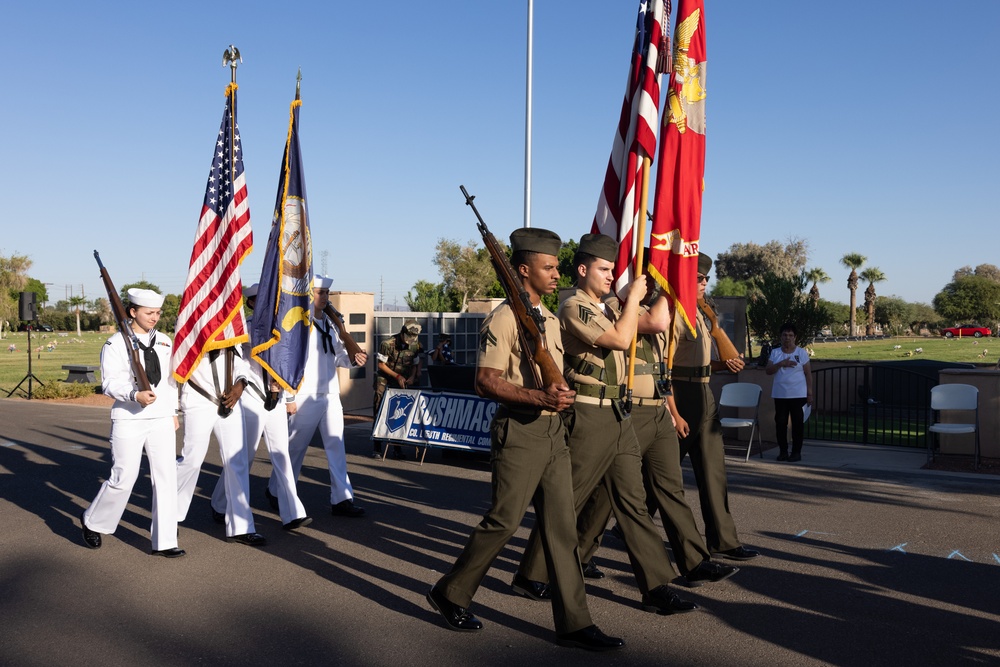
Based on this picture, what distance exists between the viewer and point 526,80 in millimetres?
18359

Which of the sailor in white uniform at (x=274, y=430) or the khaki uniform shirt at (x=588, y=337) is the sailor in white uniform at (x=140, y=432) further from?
the khaki uniform shirt at (x=588, y=337)

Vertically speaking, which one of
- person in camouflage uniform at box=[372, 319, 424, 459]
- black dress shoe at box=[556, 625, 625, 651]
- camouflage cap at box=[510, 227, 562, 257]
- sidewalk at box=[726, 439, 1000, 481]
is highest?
camouflage cap at box=[510, 227, 562, 257]

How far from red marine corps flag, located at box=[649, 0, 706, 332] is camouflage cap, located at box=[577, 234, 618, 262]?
1.83ft

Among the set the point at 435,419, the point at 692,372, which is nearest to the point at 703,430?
the point at 692,372

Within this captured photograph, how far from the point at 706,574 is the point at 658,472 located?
27.3 inches

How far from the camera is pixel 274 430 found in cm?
736

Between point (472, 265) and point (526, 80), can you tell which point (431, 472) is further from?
point (472, 265)

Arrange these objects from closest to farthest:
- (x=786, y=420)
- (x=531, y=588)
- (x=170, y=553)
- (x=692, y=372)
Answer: (x=531, y=588)
(x=692, y=372)
(x=170, y=553)
(x=786, y=420)

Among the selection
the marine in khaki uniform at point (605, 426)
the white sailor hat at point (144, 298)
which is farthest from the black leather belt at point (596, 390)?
the white sailor hat at point (144, 298)

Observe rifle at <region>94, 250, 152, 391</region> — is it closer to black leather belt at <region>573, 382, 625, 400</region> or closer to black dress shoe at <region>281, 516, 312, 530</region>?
black dress shoe at <region>281, 516, 312, 530</region>

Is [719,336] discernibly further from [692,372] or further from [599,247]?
[599,247]

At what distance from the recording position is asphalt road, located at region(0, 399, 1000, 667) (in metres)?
4.51

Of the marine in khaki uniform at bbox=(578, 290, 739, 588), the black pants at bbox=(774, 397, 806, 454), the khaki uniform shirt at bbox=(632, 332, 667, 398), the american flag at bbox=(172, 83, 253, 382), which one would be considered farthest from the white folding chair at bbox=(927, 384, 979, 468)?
the american flag at bbox=(172, 83, 253, 382)

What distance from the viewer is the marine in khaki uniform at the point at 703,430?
237 inches
